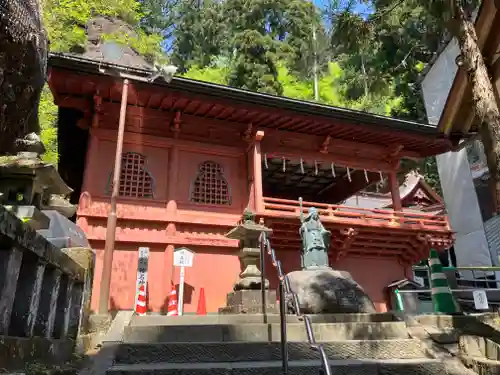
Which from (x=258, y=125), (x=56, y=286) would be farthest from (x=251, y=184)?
(x=56, y=286)

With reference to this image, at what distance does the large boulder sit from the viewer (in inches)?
291

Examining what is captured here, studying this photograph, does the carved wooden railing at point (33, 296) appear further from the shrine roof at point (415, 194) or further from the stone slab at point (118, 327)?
the shrine roof at point (415, 194)

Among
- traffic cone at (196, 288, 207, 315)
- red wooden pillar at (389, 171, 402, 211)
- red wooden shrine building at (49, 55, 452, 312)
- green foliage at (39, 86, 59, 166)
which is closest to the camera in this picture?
traffic cone at (196, 288, 207, 315)

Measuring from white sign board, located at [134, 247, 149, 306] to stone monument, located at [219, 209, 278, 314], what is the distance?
3284mm

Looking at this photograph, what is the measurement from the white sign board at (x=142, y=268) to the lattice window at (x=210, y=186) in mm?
2219

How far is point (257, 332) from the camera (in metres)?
5.20

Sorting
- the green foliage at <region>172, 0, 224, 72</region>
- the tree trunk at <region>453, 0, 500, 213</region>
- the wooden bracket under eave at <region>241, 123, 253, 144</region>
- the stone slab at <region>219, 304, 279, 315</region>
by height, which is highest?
the green foliage at <region>172, 0, 224, 72</region>

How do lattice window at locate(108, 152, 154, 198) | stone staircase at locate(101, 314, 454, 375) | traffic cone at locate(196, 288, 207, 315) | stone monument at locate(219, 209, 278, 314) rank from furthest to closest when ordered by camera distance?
lattice window at locate(108, 152, 154, 198) → traffic cone at locate(196, 288, 207, 315) → stone monument at locate(219, 209, 278, 314) → stone staircase at locate(101, 314, 454, 375)

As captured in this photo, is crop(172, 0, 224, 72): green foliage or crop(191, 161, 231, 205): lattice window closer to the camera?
crop(191, 161, 231, 205): lattice window

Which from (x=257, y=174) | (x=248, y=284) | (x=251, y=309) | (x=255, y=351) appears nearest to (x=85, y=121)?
(x=257, y=174)

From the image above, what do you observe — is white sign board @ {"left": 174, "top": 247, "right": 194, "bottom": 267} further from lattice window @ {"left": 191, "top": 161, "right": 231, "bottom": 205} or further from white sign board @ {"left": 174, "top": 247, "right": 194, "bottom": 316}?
lattice window @ {"left": 191, "top": 161, "right": 231, "bottom": 205}

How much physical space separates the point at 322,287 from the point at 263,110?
19.7ft

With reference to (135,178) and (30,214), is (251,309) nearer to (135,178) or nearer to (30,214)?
(30,214)

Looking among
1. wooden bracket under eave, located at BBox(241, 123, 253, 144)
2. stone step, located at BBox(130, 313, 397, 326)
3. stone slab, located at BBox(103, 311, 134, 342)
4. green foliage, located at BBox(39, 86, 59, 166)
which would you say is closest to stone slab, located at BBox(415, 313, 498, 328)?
stone step, located at BBox(130, 313, 397, 326)
